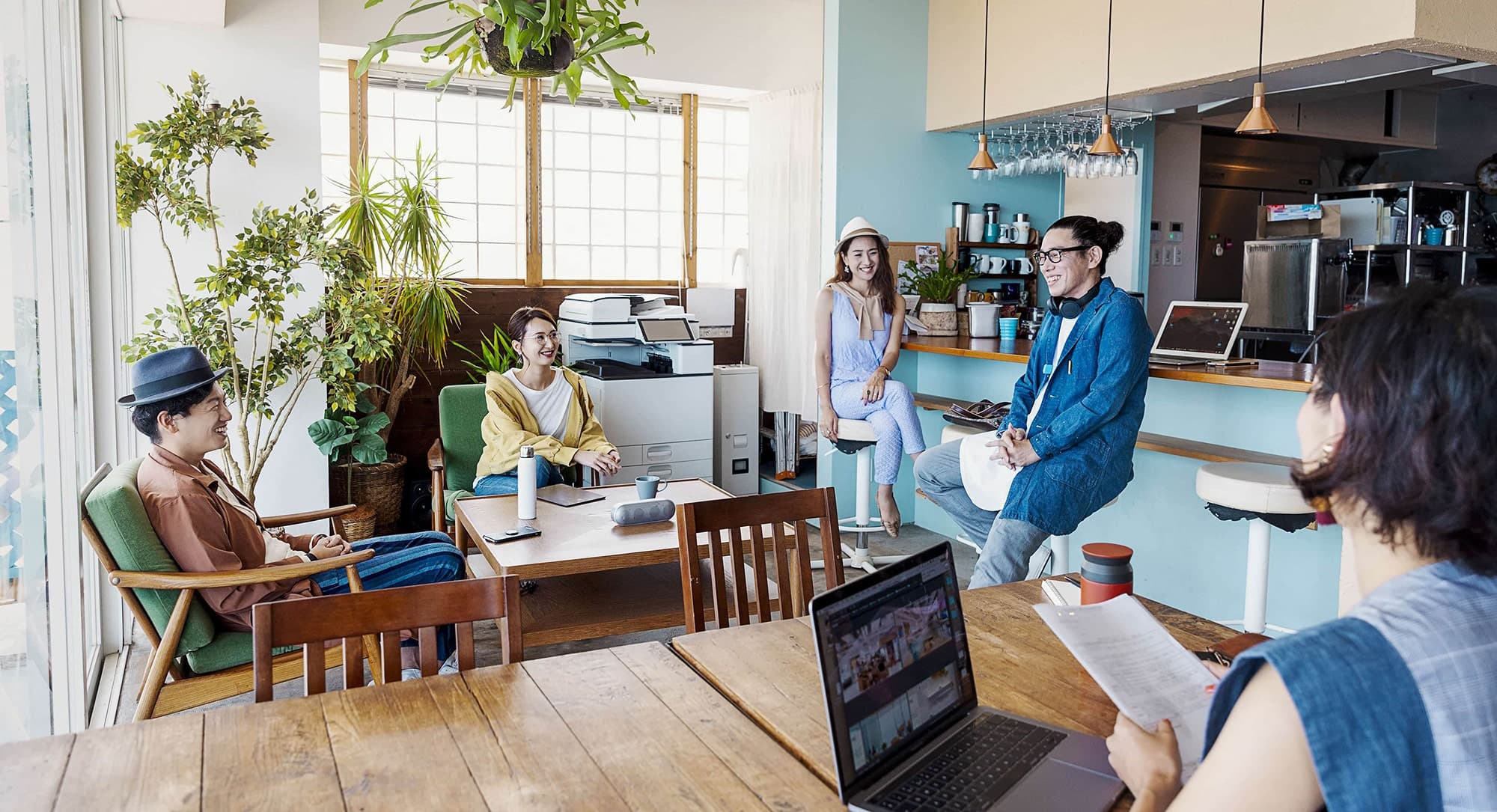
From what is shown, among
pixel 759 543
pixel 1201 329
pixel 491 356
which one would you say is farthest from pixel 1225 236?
pixel 759 543

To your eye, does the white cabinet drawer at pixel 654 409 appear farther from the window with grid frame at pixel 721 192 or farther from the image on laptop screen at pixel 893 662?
the image on laptop screen at pixel 893 662

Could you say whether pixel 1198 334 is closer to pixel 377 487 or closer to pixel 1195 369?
pixel 1195 369

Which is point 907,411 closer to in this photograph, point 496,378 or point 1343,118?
point 496,378

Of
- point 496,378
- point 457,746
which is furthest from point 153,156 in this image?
point 457,746

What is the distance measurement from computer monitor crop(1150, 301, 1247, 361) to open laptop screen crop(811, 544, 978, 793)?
294 cm

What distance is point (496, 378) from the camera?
4570 millimetres

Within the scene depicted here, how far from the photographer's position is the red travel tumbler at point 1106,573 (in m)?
1.72

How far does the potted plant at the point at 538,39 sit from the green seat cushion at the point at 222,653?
147cm

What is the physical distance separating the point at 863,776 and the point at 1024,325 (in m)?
4.64

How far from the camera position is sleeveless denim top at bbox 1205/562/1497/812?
859mm

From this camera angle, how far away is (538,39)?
216 centimetres

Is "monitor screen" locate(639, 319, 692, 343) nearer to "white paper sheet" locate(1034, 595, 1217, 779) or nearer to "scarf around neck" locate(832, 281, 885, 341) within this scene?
"scarf around neck" locate(832, 281, 885, 341)

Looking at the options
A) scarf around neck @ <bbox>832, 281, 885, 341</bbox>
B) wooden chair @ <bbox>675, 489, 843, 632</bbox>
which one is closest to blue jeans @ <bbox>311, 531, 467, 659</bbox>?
wooden chair @ <bbox>675, 489, 843, 632</bbox>

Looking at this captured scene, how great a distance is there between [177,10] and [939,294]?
11.7 ft
